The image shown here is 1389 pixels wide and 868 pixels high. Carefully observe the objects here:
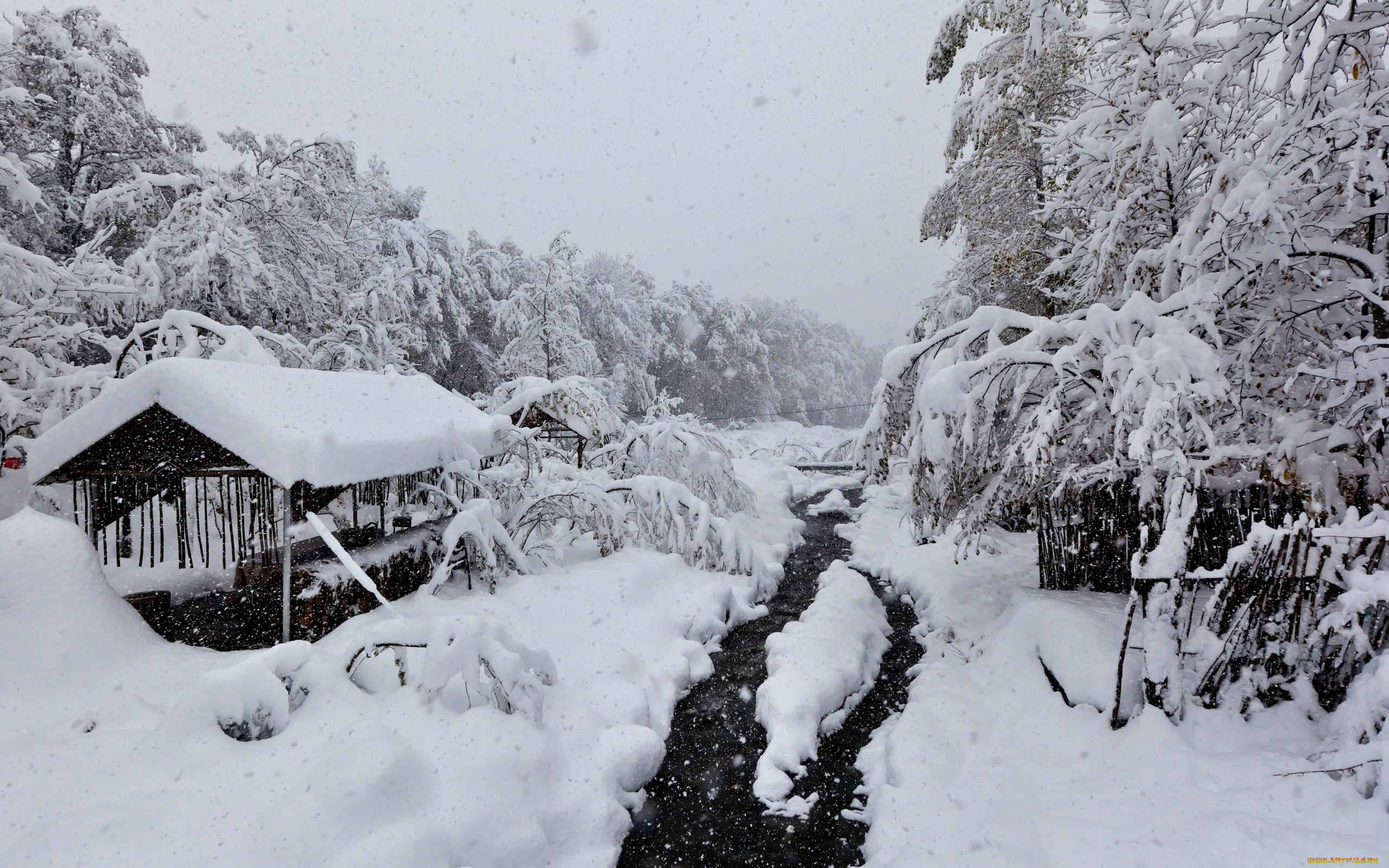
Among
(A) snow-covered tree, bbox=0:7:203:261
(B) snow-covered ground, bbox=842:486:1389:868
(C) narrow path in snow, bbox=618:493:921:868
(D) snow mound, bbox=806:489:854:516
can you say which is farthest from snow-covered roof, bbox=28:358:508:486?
(D) snow mound, bbox=806:489:854:516

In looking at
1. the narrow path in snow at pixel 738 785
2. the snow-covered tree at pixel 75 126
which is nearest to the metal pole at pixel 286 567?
the narrow path in snow at pixel 738 785

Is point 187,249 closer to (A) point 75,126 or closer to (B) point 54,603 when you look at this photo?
(A) point 75,126

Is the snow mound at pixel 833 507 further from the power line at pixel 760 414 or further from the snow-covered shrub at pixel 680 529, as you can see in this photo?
the power line at pixel 760 414

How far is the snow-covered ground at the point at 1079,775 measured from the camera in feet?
10.2

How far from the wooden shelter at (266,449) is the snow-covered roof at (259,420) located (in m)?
0.01

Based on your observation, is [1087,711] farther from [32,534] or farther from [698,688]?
[32,534]

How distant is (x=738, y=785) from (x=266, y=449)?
16.2 feet

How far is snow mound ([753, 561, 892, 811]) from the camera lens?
197 inches

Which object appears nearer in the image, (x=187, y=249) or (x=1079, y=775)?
(x=1079, y=775)

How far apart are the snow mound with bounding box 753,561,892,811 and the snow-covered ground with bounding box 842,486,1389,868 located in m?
0.55

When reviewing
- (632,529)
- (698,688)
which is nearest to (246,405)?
(698,688)

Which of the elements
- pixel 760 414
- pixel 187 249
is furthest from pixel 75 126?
pixel 760 414

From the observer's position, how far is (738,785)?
4.81m

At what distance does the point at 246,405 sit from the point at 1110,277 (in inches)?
328
